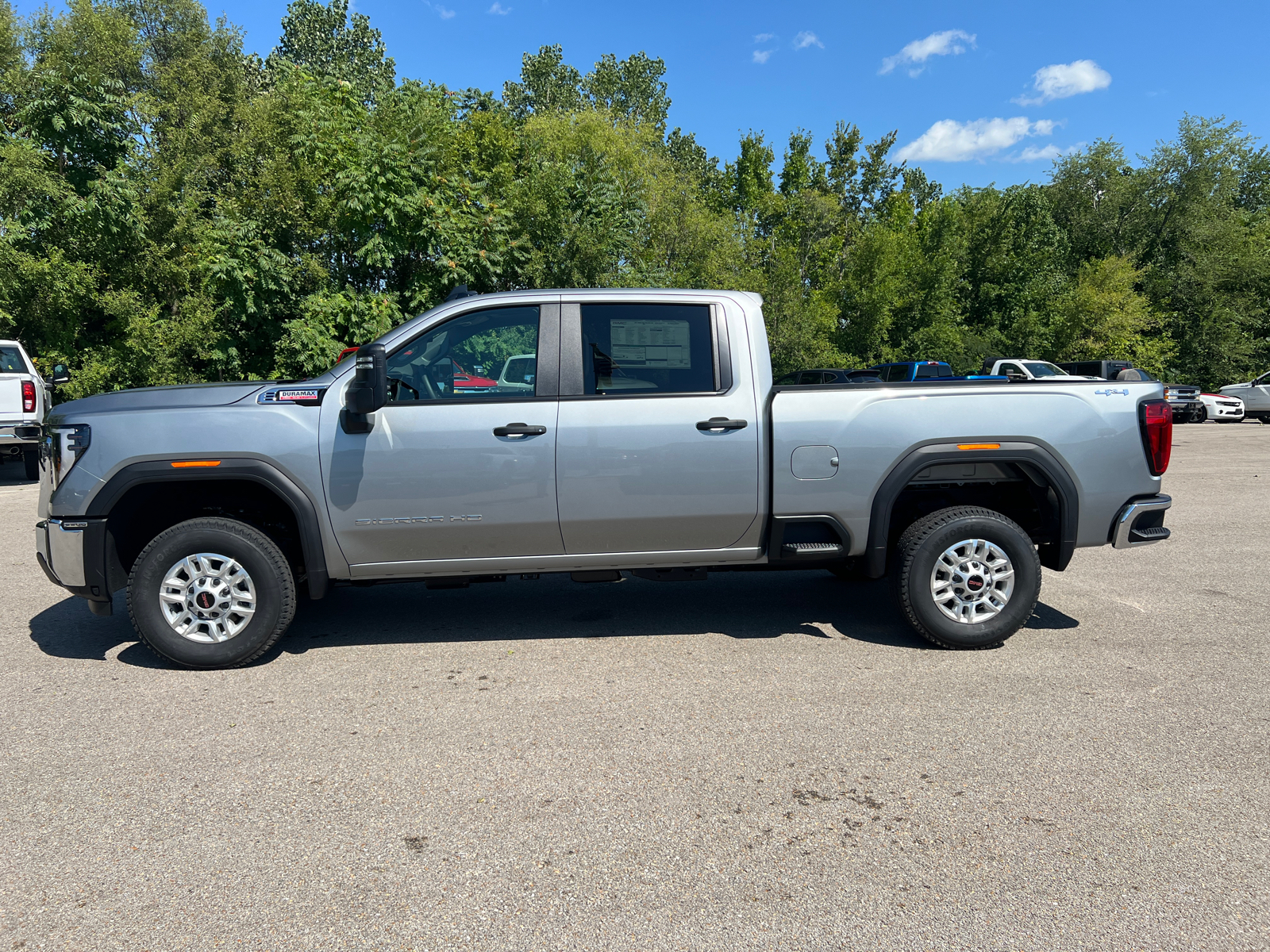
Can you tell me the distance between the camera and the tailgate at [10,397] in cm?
1327

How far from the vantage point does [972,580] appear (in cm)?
498

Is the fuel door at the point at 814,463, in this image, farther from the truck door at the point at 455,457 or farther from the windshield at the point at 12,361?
the windshield at the point at 12,361

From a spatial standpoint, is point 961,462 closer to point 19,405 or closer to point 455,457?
point 455,457

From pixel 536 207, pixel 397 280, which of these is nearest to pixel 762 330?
pixel 397 280

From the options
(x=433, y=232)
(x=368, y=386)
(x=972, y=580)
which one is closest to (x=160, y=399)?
(x=368, y=386)

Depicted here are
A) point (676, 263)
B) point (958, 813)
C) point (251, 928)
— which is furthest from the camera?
point (676, 263)

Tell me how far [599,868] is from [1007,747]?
1924 millimetres

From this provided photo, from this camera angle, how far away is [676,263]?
35812mm

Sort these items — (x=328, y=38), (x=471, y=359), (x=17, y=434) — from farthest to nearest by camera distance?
(x=328, y=38), (x=17, y=434), (x=471, y=359)

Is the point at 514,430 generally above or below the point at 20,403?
below

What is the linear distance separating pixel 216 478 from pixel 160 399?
624mm

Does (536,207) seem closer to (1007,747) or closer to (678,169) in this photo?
(1007,747)

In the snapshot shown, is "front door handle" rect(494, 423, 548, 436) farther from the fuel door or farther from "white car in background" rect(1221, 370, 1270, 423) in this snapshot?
"white car in background" rect(1221, 370, 1270, 423)

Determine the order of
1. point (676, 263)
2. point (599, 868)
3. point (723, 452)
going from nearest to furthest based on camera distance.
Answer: point (599, 868)
point (723, 452)
point (676, 263)
